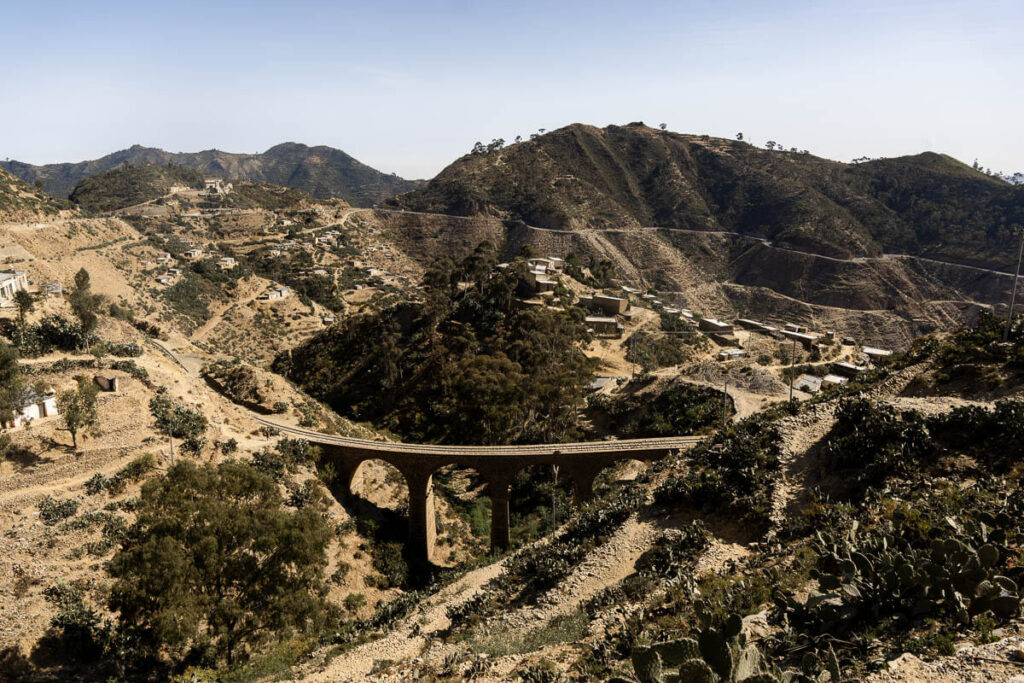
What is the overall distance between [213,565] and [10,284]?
29.1m

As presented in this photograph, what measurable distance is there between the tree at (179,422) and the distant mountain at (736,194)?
72.6 metres

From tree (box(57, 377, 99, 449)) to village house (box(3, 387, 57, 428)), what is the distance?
28 cm

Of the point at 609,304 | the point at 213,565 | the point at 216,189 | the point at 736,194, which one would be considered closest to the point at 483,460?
the point at 213,565

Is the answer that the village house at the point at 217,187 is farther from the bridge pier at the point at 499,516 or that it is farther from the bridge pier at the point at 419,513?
the bridge pier at the point at 499,516

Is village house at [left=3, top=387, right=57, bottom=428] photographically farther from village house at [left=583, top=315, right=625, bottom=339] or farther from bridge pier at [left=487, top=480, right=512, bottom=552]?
village house at [left=583, top=315, right=625, bottom=339]

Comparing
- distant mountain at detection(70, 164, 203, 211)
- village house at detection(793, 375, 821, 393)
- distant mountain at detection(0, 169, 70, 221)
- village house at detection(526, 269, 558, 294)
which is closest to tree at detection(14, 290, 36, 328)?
distant mountain at detection(0, 169, 70, 221)

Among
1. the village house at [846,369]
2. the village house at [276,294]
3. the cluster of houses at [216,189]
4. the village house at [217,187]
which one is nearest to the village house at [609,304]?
the village house at [846,369]

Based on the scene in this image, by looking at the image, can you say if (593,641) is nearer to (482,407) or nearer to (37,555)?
(37,555)

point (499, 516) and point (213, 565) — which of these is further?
point (499, 516)

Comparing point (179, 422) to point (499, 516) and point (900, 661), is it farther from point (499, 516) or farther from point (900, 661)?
point (900, 661)

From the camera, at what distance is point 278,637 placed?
18.6 metres

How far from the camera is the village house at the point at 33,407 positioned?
21.5 meters

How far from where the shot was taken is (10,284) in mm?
32344

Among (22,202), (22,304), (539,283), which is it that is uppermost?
(22,202)
